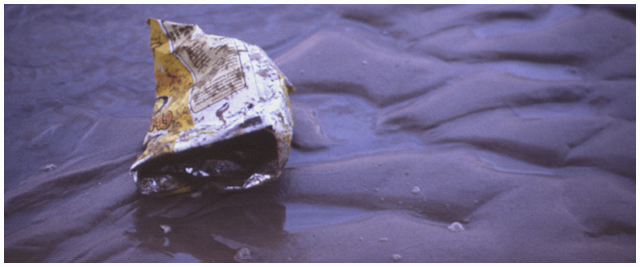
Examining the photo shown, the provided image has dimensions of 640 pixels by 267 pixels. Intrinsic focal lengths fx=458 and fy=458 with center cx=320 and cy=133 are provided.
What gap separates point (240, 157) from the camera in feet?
4.89

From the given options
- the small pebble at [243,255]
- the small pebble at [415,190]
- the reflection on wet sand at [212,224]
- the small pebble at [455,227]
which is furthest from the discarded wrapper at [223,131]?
the small pebble at [455,227]

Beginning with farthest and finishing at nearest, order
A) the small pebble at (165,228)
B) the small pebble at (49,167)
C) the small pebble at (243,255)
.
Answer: the small pebble at (49,167) → the small pebble at (165,228) → the small pebble at (243,255)

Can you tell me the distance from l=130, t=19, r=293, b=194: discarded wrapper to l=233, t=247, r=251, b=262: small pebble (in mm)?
202

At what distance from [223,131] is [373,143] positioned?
0.70 metres

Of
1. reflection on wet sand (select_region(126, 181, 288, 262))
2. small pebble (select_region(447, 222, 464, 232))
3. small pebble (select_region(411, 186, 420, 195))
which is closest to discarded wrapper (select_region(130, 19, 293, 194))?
reflection on wet sand (select_region(126, 181, 288, 262))

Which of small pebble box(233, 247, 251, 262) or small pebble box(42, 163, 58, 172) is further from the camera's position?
small pebble box(42, 163, 58, 172)

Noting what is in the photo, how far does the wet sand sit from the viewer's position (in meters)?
1.42

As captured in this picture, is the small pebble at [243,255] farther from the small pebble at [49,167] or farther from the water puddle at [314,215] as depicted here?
the small pebble at [49,167]

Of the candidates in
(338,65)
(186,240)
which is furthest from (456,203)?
(338,65)

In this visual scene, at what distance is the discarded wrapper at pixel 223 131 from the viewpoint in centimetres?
140

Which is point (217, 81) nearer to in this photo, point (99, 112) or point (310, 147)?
point (310, 147)

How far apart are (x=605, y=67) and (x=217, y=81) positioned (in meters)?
1.79

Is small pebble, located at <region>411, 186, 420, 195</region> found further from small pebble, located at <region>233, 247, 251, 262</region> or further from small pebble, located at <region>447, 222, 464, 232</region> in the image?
small pebble, located at <region>233, 247, 251, 262</region>

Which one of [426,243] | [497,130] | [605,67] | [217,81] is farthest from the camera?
[605,67]
